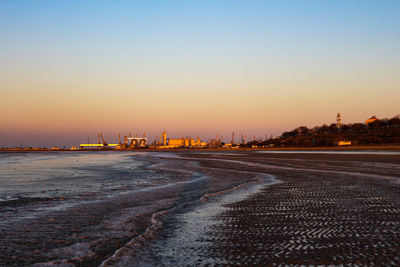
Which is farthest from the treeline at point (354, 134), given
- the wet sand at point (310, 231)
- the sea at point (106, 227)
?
the sea at point (106, 227)

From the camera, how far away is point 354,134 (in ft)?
468

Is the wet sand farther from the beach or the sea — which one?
the sea

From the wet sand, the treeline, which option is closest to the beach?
the wet sand

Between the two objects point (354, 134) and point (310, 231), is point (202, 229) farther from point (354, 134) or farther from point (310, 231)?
point (354, 134)

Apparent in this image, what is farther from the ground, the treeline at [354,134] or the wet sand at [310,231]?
the treeline at [354,134]

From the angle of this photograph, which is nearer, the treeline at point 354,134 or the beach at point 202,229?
the beach at point 202,229

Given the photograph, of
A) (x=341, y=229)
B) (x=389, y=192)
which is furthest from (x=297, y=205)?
(x=389, y=192)

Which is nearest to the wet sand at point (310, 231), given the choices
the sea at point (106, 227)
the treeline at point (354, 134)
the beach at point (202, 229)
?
the beach at point (202, 229)

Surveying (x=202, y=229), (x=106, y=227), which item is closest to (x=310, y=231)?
(x=202, y=229)

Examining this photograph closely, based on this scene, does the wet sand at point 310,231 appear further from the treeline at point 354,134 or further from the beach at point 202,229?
the treeline at point 354,134

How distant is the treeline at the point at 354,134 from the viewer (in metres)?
118

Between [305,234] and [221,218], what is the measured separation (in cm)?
211

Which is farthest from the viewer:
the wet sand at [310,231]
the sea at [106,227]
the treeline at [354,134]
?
the treeline at [354,134]

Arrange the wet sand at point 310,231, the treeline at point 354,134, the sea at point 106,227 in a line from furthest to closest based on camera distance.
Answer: the treeline at point 354,134, the sea at point 106,227, the wet sand at point 310,231
